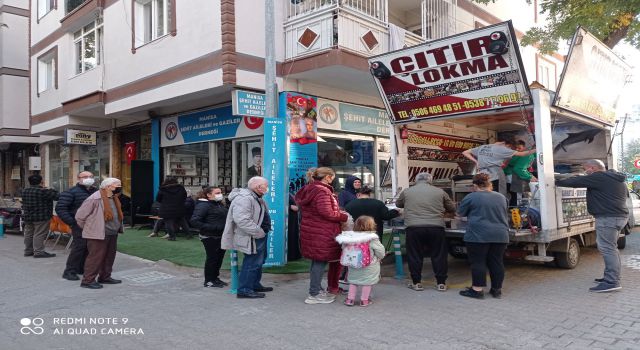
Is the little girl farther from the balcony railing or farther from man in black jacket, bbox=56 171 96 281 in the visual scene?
the balcony railing

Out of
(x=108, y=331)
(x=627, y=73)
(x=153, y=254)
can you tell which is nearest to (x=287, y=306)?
(x=108, y=331)

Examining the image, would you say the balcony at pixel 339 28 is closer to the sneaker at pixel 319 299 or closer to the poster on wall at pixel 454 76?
the poster on wall at pixel 454 76

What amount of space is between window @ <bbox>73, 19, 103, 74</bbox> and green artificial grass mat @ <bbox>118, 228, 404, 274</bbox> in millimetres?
6323

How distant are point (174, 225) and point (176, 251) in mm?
1755

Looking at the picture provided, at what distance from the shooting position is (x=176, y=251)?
9.58 metres

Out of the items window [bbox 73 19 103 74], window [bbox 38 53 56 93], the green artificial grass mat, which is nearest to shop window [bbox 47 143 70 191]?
window [bbox 38 53 56 93]

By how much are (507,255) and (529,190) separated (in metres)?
1.14

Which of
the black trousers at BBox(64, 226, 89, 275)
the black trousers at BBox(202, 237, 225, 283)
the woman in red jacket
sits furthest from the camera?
the black trousers at BBox(64, 226, 89, 275)

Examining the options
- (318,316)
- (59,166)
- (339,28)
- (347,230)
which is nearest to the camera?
(318,316)

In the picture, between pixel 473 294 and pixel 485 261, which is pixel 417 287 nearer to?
pixel 473 294

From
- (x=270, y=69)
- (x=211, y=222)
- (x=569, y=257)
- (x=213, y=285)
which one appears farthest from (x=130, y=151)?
(x=569, y=257)

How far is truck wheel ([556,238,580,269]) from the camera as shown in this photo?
24.8 ft

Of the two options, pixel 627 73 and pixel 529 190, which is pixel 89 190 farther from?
pixel 627 73

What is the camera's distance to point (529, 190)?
24.8 ft
